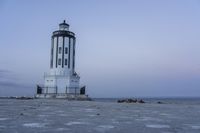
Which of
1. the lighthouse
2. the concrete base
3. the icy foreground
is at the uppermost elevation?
the lighthouse

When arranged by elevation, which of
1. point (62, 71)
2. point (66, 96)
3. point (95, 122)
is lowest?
point (95, 122)

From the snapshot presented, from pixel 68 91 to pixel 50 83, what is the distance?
3.70m

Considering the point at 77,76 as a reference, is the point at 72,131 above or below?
below

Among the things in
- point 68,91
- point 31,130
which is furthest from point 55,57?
point 31,130

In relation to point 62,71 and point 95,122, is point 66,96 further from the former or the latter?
point 95,122

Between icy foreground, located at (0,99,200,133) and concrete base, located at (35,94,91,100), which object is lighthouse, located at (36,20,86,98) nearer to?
concrete base, located at (35,94,91,100)

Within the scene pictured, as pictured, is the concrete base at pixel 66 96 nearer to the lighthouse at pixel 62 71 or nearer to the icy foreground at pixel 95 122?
the lighthouse at pixel 62 71

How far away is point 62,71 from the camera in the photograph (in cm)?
5153

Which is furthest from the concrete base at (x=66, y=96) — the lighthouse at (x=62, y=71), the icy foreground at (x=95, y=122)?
the icy foreground at (x=95, y=122)

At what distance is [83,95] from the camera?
5200cm

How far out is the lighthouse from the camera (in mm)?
51125

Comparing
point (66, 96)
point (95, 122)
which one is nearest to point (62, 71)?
point (66, 96)

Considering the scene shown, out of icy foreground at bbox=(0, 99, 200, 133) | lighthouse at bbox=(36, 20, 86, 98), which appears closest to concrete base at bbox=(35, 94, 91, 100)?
lighthouse at bbox=(36, 20, 86, 98)

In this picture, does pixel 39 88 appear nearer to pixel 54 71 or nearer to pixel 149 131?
pixel 54 71
